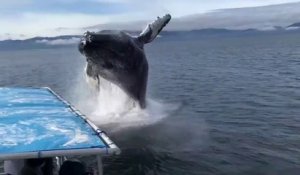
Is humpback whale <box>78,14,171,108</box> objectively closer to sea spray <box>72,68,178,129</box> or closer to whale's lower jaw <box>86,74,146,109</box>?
whale's lower jaw <box>86,74,146,109</box>

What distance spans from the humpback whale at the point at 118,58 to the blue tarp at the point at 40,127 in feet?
9.48

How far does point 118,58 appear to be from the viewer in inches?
771

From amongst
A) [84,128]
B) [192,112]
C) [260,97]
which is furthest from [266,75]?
[84,128]

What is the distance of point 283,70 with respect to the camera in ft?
166

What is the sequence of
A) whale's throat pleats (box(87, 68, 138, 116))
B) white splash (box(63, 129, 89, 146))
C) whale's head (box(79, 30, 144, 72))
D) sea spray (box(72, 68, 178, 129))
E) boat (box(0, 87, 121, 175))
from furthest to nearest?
whale's throat pleats (box(87, 68, 138, 116)), sea spray (box(72, 68, 178, 129)), whale's head (box(79, 30, 144, 72)), white splash (box(63, 129, 89, 146)), boat (box(0, 87, 121, 175))

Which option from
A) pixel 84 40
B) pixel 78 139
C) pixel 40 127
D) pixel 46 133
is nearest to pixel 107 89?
pixel 84 40

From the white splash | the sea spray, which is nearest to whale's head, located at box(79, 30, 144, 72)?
the sea spray

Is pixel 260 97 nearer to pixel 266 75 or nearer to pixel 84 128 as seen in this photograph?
pixel 266 75

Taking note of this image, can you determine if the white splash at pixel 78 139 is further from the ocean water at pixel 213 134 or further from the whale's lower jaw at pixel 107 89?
the whale's lower jaw at pixel 107 89

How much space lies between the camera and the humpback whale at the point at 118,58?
18.1 m

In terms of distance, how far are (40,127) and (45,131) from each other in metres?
0.53

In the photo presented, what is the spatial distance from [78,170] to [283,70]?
44.1 meters

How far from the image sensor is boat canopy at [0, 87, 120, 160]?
28.6ft

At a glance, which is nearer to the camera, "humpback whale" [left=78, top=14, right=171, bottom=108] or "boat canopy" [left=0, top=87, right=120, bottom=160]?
"boat canopy" [left=0, top=87, right=120, bottom=160]
